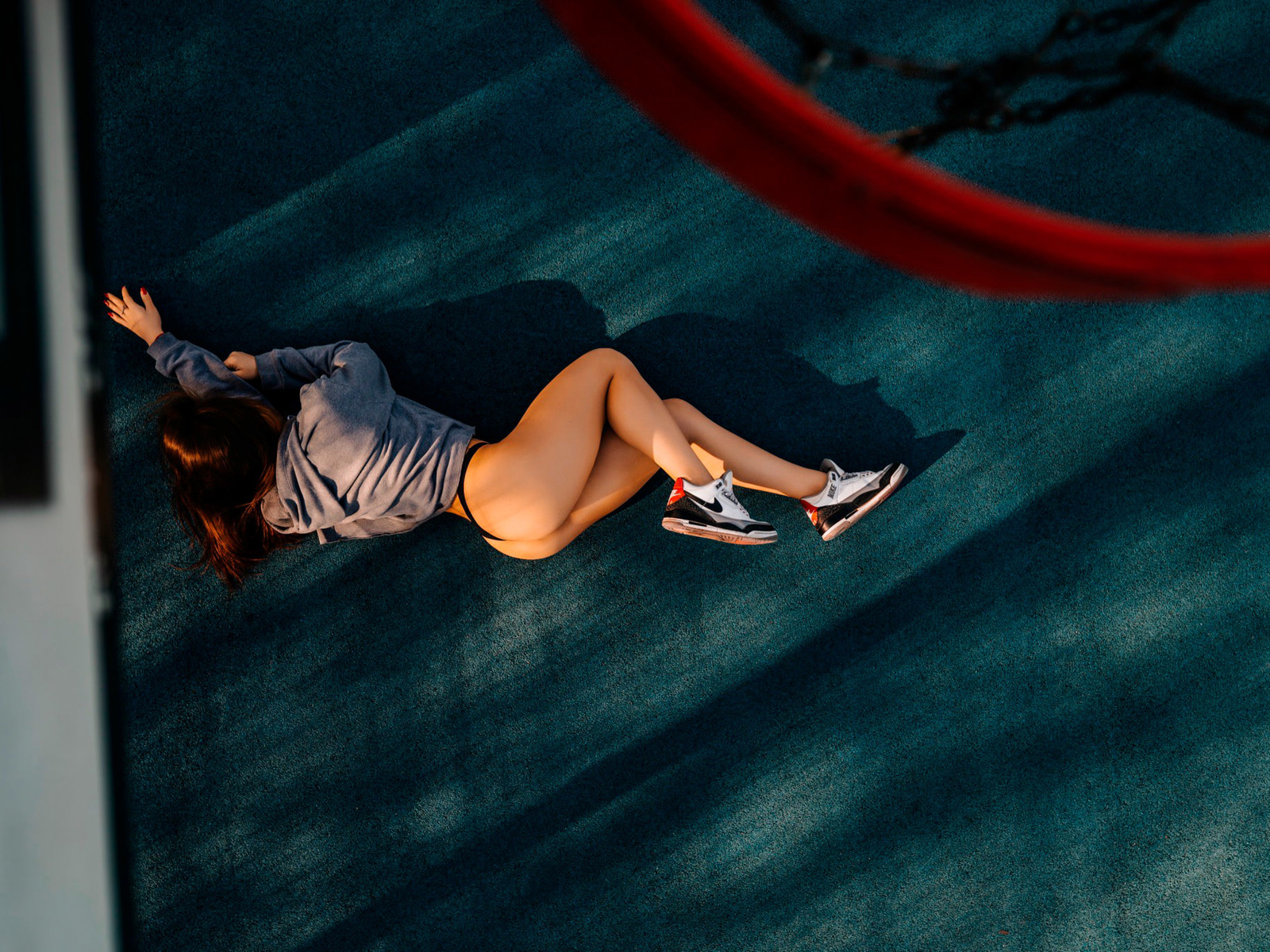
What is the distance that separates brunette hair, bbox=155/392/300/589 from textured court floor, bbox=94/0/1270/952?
18cm

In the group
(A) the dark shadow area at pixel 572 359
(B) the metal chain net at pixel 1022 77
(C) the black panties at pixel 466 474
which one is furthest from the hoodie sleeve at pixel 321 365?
(B) the metal chain net at pixel 1022 77

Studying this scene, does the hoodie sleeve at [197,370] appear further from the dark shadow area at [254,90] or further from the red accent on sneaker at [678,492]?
the red accent on sneaker at [678,492]

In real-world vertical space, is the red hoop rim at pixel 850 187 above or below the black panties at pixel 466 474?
above

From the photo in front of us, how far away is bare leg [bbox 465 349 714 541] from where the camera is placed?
1891 millimetres

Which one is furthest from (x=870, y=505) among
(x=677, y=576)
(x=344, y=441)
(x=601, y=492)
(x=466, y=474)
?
(x=344, y=441)

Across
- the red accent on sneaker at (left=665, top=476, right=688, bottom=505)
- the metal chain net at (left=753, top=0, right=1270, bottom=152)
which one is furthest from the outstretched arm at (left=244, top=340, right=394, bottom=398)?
the metal chain net at (left=753, top=0, right=1270, bottom=152)

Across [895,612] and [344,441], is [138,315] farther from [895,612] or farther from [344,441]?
[895,612]

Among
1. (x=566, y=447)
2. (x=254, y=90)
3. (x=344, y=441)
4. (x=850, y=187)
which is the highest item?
(x=254, y=90)

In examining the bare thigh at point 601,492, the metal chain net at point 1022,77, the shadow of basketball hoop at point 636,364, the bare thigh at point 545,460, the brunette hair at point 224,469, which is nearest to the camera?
the metal chain net at point 1022,77

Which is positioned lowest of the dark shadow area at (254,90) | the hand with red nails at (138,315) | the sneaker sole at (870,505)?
the sneaker sole at (870,505)

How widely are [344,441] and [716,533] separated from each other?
0.92m

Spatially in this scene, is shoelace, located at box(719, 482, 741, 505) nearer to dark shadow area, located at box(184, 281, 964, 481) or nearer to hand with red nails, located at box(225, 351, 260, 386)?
dark shadow area, located at box(184, 281, 964, 481)

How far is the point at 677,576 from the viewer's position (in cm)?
215

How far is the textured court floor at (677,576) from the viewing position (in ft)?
6.88
